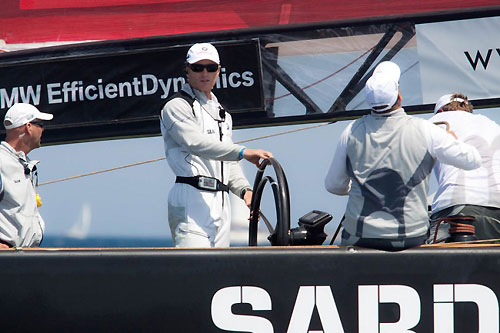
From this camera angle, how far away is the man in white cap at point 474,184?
349cm

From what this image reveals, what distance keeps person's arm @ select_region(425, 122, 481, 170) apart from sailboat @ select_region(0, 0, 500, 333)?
251 millimetres

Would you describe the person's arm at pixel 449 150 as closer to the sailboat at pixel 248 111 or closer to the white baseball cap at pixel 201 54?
the sailboat at pixel 248 111

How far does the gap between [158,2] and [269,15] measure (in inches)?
23.5

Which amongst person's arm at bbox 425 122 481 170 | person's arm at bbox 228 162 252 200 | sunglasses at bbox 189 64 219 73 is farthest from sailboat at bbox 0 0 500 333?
sunglasses at bbox 189 64 219 73

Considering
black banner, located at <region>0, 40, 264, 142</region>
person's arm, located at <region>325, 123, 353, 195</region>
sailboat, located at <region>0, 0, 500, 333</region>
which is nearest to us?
sailboat, located at <region>0, 0, 500, 333</region>

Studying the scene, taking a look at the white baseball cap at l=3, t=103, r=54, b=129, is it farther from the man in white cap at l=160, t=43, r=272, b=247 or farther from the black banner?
the black banner

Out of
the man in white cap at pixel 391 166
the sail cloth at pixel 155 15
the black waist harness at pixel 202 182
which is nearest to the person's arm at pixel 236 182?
the black waist harness at pixel 202 182

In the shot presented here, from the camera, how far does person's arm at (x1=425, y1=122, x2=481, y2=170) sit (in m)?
2.94

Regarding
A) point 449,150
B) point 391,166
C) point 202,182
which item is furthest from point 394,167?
point 202,182

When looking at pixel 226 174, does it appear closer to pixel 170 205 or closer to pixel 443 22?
pixel 170 205

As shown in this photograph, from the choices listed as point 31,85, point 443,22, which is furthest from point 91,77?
point 443,22

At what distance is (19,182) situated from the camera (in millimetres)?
3459

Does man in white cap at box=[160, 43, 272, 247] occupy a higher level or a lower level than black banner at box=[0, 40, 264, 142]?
lower

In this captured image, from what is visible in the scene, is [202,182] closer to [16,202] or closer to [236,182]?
[236,182]
